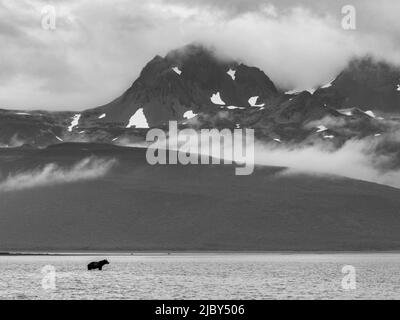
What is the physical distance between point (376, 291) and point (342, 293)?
6.78 m

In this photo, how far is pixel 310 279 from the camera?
140750 mm

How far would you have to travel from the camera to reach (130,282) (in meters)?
129

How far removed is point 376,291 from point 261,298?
21.0 m
